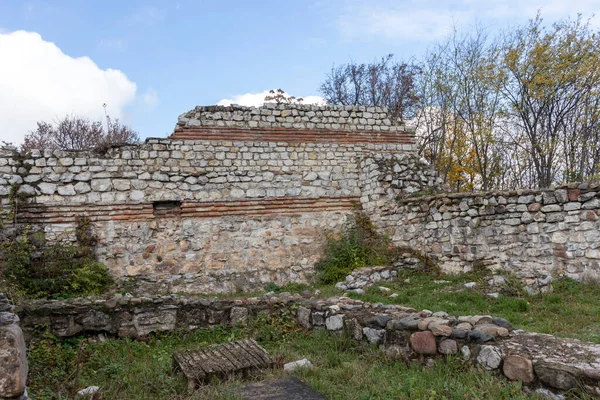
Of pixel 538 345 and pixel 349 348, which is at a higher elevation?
pixel 538 345

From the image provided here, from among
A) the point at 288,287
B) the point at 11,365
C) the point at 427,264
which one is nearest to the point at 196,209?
the point at 288,287

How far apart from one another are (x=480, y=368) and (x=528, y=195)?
→ 5.18 metres

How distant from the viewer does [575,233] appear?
7.49 m

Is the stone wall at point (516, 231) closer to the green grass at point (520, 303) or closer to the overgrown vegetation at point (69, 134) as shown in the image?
the green grass at point (520, 303)

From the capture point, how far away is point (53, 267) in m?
8.09

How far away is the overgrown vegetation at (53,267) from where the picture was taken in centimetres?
779

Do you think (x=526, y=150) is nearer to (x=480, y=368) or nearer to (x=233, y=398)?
(x=480, y=368)

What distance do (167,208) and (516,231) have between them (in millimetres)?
6727

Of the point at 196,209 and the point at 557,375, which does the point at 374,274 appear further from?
the point at 557,375

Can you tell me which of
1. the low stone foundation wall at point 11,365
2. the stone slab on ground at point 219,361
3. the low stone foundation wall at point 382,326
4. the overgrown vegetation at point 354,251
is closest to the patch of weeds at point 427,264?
the overgrown vegetation at point 354,251

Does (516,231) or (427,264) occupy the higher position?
(516,231)

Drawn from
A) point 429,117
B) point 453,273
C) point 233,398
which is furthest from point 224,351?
point 429,117

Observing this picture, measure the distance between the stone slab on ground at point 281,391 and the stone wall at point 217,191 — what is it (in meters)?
5.68

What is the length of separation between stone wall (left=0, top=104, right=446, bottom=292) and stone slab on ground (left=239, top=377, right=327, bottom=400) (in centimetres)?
568
